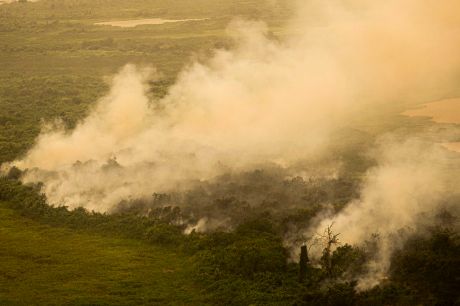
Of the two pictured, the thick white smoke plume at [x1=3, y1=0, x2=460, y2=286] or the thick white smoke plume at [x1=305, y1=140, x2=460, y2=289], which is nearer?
the thick white smoke plume at [x1=305, y1=140, x2=460, y2=289]

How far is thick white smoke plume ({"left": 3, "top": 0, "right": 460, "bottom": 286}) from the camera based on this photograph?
59.1m

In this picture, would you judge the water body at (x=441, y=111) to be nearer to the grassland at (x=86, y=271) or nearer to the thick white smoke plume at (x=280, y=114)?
the thick white smoke plume at (x=280, y=114)

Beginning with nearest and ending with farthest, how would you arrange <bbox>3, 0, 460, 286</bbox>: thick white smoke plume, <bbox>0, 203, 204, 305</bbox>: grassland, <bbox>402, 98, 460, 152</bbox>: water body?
<bbox>0, 203, 204, 305</bbox>: grassland → <bbox>3, 0, 460, 286</bbox>: thick white smoke plume → <bbox>402, 98, 460, 152</bbox>: water body

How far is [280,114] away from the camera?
252 ft

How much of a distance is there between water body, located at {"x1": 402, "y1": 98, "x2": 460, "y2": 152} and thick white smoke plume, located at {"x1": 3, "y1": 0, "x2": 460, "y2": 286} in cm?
227

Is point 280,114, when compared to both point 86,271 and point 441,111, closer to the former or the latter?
point 441,111

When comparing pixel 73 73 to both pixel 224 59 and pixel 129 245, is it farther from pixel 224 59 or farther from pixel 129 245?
pixel 129 245

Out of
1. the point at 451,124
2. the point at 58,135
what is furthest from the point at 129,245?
the point at 451,124

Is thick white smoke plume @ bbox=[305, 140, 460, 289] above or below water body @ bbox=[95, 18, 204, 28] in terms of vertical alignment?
below

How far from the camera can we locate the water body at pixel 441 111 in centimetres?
7962

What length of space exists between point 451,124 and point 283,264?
127 feet

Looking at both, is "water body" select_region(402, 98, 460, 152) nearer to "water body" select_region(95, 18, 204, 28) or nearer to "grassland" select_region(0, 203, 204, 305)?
"grassland" select_region(0, 203, 204, 305)

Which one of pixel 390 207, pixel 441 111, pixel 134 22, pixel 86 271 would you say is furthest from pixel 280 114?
pixel 134 22

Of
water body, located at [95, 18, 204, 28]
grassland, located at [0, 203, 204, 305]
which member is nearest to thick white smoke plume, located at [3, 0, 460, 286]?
grassland, located at [0, 203, 204, 305]
